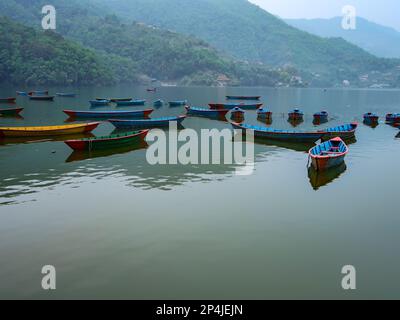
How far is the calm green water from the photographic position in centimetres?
1420

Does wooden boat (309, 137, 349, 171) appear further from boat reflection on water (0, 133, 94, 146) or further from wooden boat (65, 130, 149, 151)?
boat reflection on water (0, 133, 94, 146)

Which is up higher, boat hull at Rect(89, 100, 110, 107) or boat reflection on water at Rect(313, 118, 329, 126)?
boat hull at Rect(89, 100, 110, 107)

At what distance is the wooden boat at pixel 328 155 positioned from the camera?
28.7 meters

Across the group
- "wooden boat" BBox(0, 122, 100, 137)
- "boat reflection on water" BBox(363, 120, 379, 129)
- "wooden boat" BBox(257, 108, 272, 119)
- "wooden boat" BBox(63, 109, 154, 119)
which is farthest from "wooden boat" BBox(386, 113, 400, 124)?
"wooden boat" BBox(0, 122, 100, 137)

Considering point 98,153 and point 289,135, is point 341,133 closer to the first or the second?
point 289,135

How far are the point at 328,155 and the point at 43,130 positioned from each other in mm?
32994

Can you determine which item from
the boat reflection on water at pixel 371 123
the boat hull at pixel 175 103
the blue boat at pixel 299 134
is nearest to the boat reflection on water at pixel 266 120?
the boat reflection on water at pixel 371 123

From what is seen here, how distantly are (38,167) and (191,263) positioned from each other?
2051 centimetres

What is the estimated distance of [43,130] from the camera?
42969mm

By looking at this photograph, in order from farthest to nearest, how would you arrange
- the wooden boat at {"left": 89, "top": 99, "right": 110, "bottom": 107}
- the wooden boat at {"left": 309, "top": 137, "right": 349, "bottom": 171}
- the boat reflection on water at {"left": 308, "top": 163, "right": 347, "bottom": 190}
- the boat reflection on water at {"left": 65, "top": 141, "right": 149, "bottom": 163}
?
the wooden boat at {"left": 89, "top": 99, "right": 110, "bottom": 107} → the boat reflection on water at {"left": 65, "top": 141, "right": 149, "bottom": 163} → the wooden boat at {"left": 309, "top": 137, "right": 349, "bottom": 171} → the boat reflection on water at {"left": 308, "top": 163, "right": 347, "bottom": 190}

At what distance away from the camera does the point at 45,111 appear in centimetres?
7275

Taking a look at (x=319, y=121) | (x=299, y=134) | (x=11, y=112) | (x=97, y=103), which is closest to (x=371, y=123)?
(x=319, y=121)

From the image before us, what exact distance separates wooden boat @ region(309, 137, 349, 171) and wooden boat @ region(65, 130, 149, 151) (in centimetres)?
1921

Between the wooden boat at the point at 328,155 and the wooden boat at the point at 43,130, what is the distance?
29746 millimetres
